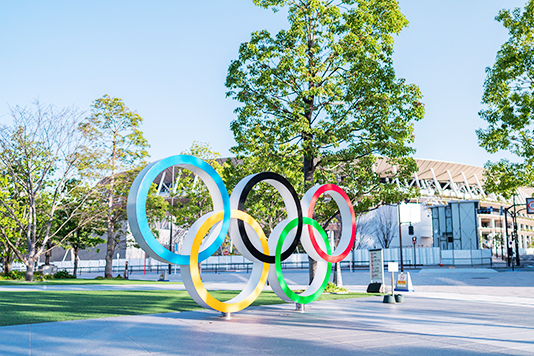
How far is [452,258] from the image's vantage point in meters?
47.0

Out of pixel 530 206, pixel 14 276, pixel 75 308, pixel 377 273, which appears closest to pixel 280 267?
pixel 75 308

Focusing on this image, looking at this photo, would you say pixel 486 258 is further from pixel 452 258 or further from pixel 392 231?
pixel 392 231

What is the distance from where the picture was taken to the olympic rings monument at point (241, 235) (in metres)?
9.24

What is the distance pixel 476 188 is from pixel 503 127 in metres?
88.5

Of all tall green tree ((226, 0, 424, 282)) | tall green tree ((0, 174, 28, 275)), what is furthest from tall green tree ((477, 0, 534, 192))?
tall green tree ((0, 174, 28, 275))

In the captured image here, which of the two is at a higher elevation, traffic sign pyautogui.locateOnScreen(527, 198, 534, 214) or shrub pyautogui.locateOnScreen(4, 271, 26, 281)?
traffic sign pyautogui.locateOnScreen(527, 198, 534, 214)

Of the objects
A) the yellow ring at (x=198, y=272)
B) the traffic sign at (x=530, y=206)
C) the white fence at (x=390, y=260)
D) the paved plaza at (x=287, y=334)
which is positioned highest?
the traffic sign at (x=530, y=206)

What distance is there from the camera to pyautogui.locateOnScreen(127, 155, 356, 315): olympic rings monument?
9.24 m

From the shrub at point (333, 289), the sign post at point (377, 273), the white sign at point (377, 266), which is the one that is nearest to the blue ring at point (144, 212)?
the shrub at point (333, 289)

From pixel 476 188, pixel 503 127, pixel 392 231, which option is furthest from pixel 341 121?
pixel 476 188

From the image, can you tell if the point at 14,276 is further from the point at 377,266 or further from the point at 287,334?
the point at 287,334

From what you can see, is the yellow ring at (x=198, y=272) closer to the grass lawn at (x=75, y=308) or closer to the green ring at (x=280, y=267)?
the green ring at (x=280, y=267)

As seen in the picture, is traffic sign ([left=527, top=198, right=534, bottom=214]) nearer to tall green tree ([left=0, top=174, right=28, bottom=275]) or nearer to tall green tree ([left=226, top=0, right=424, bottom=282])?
tall green tree ([left=226, top=0, right=424, bottom=282])

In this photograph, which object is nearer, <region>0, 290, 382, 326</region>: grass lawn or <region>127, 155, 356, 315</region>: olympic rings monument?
<region>127, 155, 356, 315</region>: olympic rings monument
